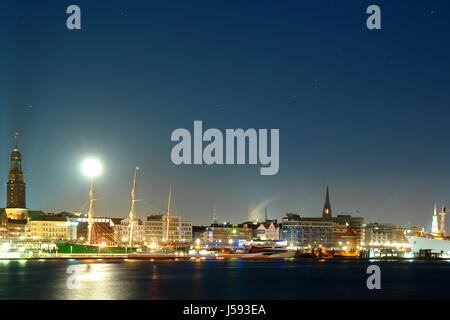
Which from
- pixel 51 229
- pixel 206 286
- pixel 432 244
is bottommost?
pixel 432 244

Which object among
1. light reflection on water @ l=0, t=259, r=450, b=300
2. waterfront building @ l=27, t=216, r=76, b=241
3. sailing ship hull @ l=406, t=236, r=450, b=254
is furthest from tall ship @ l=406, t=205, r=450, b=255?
waterfront building @ l=27, t=216, r=76, b=241

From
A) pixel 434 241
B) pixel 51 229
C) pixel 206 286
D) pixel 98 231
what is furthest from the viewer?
pixel 51 229

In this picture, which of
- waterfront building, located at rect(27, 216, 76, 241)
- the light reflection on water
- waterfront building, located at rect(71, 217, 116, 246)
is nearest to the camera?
the light reflection on water

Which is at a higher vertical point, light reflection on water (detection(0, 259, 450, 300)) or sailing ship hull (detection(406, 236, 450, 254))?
light reflection on water (detection(0, 259, 450, 300))

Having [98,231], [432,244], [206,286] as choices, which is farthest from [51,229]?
[206,286]

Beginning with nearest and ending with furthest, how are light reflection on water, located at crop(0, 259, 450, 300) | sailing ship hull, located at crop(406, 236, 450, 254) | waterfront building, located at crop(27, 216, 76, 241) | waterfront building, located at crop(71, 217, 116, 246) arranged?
light reflection on water, located at crop(0, 259, 450, 300) < sailing ship hull, located at crop(406, 236, 450, 254) < waterfront building, located at crop(71, 217, 116, 246) < waterfront building, located at crop(27, 216, 76, 241)

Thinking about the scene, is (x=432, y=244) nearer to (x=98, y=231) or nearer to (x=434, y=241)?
(x=434, y=241)

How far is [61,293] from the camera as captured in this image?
53688 mm

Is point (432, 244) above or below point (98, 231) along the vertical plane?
below

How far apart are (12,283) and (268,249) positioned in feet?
298

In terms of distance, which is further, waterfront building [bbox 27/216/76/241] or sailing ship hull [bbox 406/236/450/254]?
waterfront building [bbox 27/216/76/241]

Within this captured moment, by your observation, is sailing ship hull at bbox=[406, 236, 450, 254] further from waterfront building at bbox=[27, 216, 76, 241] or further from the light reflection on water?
waterfront building at bbox=[27, 216, 76, 241]
